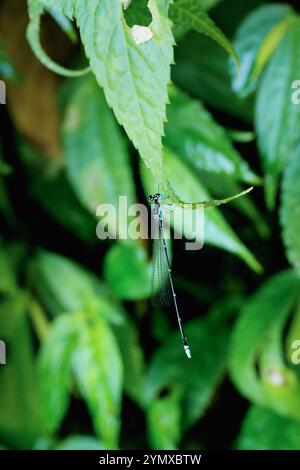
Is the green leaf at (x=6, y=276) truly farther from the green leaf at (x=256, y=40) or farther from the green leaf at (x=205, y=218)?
the green leaf at (x=256, y=40)

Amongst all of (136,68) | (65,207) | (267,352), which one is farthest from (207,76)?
(136,68)

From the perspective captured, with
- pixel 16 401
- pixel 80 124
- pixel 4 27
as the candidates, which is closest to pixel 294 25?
pixel 80 124

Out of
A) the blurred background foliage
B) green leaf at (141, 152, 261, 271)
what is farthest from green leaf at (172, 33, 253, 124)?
green leaf at (141, 152, 261, 271)

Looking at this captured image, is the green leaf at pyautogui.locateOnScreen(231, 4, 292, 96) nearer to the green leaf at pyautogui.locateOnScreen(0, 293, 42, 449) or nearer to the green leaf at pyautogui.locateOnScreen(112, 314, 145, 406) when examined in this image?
the green leaf at pyautogui.locateOnScreen(112, 314, 145, 406)

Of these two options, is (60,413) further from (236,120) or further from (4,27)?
(4,27)

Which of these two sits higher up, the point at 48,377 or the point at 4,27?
the point at 4,27

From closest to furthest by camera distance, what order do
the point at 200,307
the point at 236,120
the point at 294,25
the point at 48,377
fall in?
the point at 294,25, the point at 48,377, the point at 236,120, the point at 200,307
